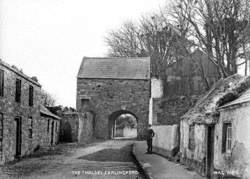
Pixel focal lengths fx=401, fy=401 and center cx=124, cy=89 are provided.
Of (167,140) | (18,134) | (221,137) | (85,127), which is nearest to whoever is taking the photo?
(221,137)

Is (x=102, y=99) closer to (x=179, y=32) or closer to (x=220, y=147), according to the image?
(x=179, y=32)

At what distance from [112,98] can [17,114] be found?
21.7 metres

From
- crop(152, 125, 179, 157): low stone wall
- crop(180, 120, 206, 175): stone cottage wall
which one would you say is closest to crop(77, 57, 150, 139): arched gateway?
crop(152, 125, 179, 157): low stone wall

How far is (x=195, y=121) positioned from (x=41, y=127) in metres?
13.6

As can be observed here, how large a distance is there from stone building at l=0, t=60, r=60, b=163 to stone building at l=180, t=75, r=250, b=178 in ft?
23.7

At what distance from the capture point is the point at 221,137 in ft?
35.0

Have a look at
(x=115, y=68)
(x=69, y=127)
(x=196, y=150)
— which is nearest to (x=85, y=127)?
(x=69, y=127)

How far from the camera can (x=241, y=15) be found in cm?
2419

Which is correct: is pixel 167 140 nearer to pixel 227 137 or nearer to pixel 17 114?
pixel 17 114

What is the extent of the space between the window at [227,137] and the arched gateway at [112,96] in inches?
1121

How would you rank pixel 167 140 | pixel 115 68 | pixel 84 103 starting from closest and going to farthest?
pixel 167 140 → pixel 84 103 → pixel 115 68

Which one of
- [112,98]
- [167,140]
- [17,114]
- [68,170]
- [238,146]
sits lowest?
[68,170]

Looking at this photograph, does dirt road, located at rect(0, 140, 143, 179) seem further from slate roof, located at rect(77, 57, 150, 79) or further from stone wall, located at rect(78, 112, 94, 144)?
slate roof, located at rect(77, 57, 150, 79)

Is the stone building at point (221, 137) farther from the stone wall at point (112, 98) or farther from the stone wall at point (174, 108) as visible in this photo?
the stone wall at point (112, 98)
